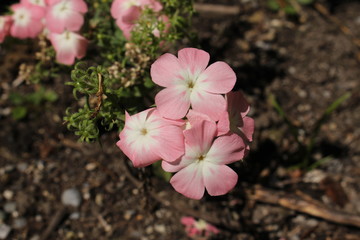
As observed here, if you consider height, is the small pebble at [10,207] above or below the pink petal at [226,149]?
below

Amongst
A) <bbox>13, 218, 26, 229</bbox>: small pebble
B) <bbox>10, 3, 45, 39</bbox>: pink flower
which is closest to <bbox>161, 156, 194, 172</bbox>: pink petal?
<bbox>10, 3, 45, 39</bbox>: pink flower

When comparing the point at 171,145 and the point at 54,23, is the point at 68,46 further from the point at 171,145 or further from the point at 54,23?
the point at 171,145

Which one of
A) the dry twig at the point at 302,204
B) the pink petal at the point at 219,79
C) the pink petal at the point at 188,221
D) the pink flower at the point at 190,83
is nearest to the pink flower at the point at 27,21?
the pink flower at the point at 190,83

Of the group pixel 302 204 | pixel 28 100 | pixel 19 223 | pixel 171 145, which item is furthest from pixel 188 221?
pixel 28 100

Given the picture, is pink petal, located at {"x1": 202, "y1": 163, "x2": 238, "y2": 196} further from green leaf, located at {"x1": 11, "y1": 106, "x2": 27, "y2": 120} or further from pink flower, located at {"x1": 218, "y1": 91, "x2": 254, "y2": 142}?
green leaf, located at {"x1": 11, "y1": 106, "x2": 27, "y2": 120}

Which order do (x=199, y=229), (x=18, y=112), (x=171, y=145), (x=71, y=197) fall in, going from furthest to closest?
(x=18, y=112), (x=71, y=197), (x=199, y=229), (x=171, y=145)

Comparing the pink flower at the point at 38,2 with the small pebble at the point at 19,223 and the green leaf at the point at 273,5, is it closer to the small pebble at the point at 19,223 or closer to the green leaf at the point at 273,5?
the small pebble at the point at 19,223
